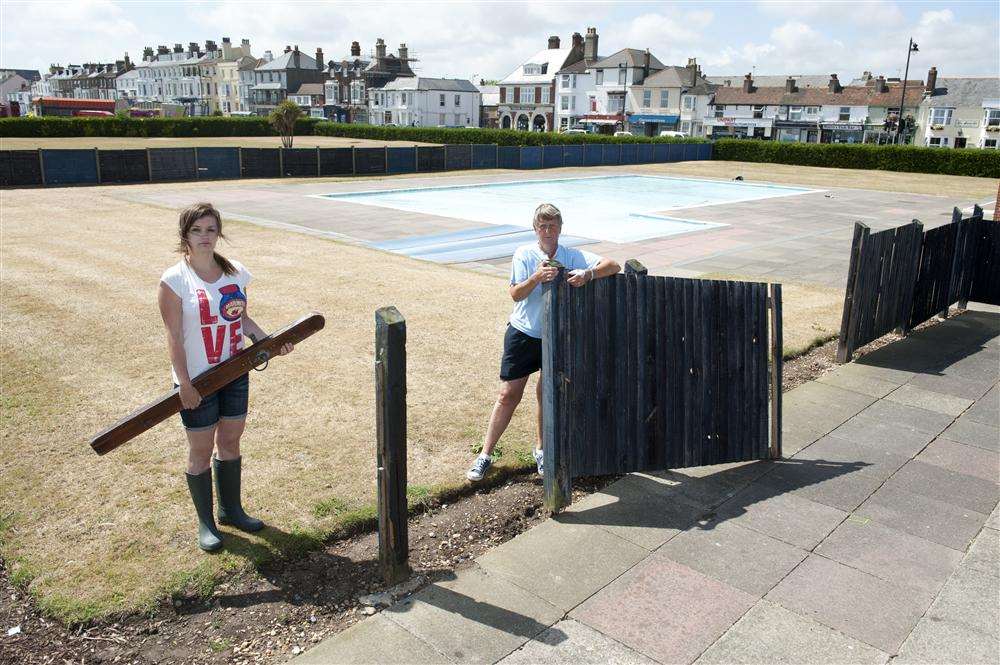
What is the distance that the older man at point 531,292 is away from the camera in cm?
491

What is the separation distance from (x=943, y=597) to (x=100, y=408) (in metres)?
6.65

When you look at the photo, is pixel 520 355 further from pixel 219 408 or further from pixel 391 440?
pixel 219 408

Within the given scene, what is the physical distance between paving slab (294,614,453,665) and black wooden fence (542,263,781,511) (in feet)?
5.19

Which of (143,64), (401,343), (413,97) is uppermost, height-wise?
(143,64)

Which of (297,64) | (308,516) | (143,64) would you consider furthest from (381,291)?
(143,64)

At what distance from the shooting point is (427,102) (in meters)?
104

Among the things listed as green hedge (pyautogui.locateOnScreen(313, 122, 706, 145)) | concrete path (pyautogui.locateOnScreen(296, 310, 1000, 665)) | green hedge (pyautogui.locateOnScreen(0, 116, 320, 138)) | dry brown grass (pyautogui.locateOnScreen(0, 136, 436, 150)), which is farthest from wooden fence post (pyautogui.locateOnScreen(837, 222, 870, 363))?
green hedge (pyautogui.locateOnScreen(0, 116, 320, 138))

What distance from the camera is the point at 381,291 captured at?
1198cm

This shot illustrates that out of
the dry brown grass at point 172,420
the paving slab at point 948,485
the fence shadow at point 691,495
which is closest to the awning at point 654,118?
the dry brown grass at point 172,420

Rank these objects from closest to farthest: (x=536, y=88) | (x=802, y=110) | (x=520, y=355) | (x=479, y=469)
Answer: (x=520, y=355) < (x=479, y=469) < (x=802, y=110) < (x=536, y=88)

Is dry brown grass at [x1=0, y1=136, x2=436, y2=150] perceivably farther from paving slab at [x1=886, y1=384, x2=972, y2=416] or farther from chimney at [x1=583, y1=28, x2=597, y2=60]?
paving slab at [x1=886, y1=384, x2=972, y2=416]

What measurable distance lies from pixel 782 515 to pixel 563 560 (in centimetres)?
164

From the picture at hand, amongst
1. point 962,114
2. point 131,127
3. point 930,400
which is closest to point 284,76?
point 131,127

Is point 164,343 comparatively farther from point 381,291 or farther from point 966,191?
point 966,191
